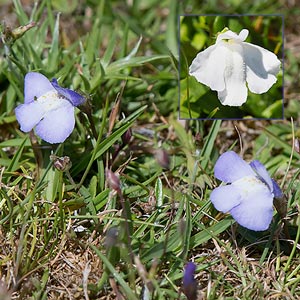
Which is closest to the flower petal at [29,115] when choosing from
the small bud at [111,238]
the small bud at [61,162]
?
the small bud at [61,162]

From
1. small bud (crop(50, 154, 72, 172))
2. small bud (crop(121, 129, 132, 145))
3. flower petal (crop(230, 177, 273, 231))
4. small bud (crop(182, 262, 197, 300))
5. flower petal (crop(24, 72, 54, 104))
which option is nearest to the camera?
small bud (crop(182, 262, 197, 300))

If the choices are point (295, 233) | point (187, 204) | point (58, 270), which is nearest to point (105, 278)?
point (58, 270)

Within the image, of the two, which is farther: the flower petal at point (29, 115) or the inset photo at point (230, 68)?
the inset photo at point (230, 68)

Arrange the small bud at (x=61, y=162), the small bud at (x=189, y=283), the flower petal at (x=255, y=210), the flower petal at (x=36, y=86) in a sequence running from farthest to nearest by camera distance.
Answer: the flower petal at (x=36, y=86) → the small bud at (x=61, y=162) → the flower petal at (x=255, y=210) → the small bud at (x=189, y=283)

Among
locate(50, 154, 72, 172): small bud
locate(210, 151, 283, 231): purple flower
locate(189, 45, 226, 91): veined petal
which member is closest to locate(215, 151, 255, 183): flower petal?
locate(210, 151, 283, 231): purple flower

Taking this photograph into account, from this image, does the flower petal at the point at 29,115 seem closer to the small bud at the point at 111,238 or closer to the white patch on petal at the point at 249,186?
the small bud at the point at 111,238

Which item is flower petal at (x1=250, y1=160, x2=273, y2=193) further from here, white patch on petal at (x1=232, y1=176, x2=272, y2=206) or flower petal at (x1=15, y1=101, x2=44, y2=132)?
flower petal at (x1=15, y1=101, x2=44, y2=132)
